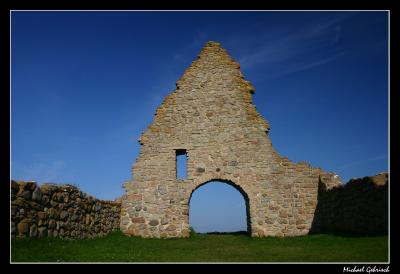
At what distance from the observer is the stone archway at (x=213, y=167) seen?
47.0 feet

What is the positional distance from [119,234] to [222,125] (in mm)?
5624

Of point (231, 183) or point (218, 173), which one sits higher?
point (218, 173)

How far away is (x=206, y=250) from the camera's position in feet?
35.3

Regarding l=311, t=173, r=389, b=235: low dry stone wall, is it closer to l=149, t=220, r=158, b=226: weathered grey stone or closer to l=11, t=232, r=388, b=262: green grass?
l=11, t=232, r=388, b=262: green grass

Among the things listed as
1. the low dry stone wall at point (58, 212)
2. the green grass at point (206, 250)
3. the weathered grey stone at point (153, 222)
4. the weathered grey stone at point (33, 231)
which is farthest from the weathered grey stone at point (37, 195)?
the weathered grey stone at point (153, 222)

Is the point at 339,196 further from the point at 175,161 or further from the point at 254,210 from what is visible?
the point at 175,161

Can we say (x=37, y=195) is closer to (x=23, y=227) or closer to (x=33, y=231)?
(x=33, y=231)

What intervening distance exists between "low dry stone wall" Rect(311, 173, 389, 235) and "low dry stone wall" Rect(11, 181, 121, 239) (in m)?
7.53

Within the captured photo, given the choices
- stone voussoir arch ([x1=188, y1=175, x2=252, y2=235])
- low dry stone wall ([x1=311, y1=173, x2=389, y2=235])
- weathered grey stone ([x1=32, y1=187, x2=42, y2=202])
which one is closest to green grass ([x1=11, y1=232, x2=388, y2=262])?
low dry stone wall ([x1=311, y1=173, x2=389, y2=235])

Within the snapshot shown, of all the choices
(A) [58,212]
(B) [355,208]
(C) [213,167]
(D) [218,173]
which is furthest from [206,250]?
(B) [355,208]

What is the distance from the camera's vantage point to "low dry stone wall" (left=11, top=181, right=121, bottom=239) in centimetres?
830

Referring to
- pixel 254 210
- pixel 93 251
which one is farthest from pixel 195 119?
pixel 93 251

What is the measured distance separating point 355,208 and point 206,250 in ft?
16.3

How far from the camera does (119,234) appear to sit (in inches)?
555
